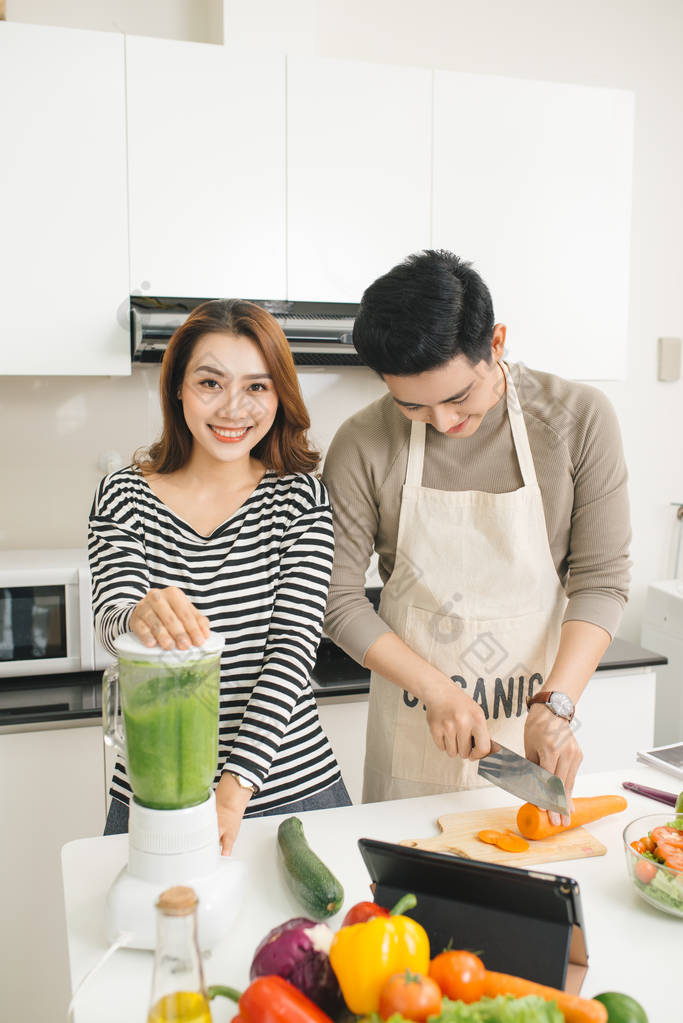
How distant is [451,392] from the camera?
1.23 meters

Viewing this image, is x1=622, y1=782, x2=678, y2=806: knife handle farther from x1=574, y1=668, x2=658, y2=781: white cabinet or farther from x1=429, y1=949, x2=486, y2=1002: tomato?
x1=574, y1=668, x2=658, y2=781: white cabinet

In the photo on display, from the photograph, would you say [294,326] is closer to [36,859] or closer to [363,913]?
[36,859]

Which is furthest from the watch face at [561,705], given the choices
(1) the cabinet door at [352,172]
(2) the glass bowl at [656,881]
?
(1) the cabinet door at [352,172]

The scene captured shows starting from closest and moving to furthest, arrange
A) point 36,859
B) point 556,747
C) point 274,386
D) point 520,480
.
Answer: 1. point 556,747
2. point 274,386
3. point 520,480
4. point 36,859

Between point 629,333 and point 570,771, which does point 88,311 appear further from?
point 629,333

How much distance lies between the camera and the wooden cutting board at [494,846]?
3.50 feet

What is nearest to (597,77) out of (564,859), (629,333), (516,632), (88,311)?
(629,333)

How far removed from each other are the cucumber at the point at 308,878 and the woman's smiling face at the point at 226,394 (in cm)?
54

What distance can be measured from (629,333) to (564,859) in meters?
2.07

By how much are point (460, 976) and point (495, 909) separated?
0.11 meters

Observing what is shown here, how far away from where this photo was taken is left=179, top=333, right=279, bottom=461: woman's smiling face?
125 cm

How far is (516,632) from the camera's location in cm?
144

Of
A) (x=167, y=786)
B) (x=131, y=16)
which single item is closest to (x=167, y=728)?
(x=167, y=786)

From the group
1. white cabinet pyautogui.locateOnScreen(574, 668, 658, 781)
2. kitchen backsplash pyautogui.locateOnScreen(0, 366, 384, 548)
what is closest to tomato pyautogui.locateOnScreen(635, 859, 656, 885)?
white cabinet pyautogui.locateOnScreen(574, 668, 658, 781)
